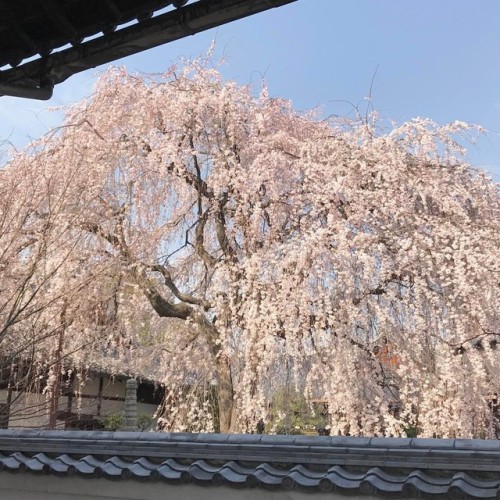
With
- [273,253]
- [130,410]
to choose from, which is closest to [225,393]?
[130,410]

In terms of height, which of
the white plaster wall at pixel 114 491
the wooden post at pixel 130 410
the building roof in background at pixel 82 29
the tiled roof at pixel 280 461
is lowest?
the white plaster wall at pixel 114 491

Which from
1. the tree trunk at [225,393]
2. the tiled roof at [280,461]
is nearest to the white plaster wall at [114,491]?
the tiled roof at [280,461]

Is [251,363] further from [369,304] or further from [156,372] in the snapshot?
[156,372]

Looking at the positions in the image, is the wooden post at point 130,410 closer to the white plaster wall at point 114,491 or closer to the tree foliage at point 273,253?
the tree foliage at point 273,253

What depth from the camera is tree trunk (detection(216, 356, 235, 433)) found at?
8844 mm

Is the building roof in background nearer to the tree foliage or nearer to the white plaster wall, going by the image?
the white plaster wall

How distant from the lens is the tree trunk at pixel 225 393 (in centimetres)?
884

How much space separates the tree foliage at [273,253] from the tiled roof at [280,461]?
3.98m

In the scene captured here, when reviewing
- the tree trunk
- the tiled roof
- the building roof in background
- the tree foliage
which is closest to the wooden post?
the tree foliage

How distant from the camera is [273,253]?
8.27 metres

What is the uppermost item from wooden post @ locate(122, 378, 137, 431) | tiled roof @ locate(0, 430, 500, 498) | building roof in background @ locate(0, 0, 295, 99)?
building roof in background @ locate(0, 0, 295, 99)

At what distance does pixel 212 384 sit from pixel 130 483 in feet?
21.4

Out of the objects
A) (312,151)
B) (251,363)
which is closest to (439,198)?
(312,151)

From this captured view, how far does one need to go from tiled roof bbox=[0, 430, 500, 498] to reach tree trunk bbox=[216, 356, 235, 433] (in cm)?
518
